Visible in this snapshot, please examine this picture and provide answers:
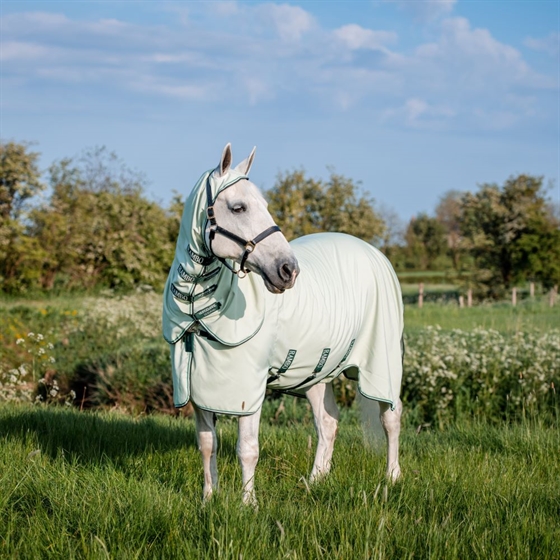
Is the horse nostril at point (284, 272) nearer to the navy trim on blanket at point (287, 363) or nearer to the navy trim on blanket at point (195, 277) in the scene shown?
the navy trim on blanket at point (195, 277)

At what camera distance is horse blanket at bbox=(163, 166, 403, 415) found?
3900 mm

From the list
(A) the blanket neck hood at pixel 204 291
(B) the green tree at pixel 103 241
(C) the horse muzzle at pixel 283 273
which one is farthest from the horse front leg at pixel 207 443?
(B) the green tree at pixel 103 241

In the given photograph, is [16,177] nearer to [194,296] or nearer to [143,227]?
[143,227]

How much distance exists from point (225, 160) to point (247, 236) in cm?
41

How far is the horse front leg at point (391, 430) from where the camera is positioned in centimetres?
496

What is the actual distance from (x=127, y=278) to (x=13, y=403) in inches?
648

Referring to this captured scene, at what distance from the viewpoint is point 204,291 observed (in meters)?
3.90

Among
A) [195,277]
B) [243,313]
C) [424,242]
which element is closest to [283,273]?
[243,313]

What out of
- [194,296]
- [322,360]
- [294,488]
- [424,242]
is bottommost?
[294,488]

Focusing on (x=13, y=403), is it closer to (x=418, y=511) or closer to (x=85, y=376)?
(x=85, y=376)

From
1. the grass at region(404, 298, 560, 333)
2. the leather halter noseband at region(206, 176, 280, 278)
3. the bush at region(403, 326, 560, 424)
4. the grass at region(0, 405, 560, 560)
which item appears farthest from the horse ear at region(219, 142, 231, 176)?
the grass at region(404, 298, 560, 333)

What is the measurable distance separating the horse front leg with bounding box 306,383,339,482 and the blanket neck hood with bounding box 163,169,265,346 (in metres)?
1.36

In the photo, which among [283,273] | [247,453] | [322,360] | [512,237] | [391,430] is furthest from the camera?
[512,237]

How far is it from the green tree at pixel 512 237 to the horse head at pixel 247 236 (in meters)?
29.0
